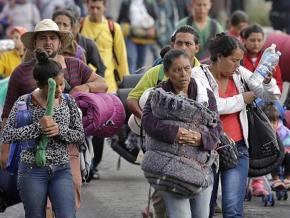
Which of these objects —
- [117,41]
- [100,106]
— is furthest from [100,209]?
[117,41]

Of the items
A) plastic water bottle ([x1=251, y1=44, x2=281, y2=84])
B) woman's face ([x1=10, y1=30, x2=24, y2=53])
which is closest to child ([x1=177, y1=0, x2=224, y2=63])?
woman's face ([x1=10, y1=30, x2=24, y2=53])

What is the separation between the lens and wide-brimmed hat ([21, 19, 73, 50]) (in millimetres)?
A: 9758

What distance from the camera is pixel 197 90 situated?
830 cm

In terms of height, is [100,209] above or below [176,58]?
below

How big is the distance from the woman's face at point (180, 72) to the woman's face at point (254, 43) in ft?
11.5

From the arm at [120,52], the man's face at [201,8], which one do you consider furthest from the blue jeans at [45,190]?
the man's face at [201,8]

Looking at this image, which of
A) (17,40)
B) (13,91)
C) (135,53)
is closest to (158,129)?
(13,91)

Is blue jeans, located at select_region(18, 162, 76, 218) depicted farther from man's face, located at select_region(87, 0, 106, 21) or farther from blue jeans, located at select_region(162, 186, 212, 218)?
man's face, located at select_region(87, 0, 106, 21)

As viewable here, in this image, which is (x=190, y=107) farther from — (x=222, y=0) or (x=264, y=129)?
(x=222, y=0)

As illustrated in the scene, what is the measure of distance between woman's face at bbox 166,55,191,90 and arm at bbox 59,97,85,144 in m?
0.81

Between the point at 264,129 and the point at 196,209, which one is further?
the point at 264,129

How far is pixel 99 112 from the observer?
31.1 feet

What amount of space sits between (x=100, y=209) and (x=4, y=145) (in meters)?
2.67

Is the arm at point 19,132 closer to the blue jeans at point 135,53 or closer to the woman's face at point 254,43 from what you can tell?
the woman's face at point 254,43
